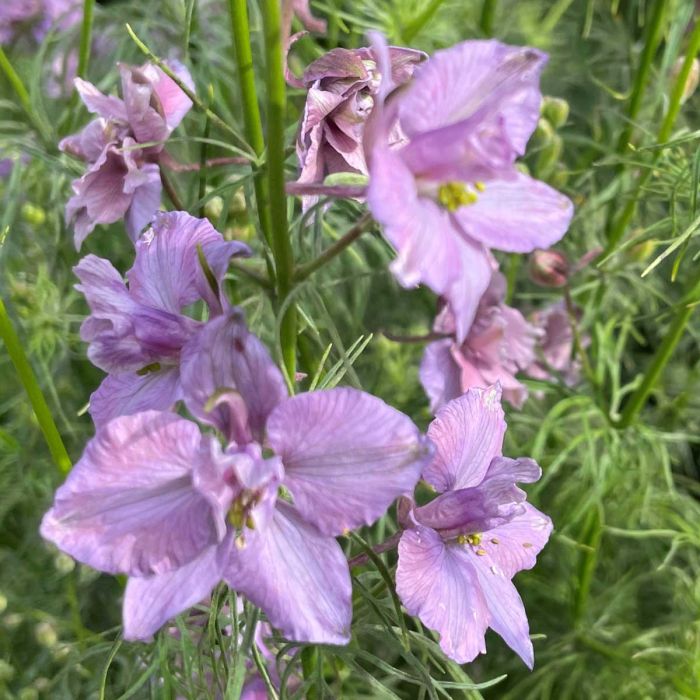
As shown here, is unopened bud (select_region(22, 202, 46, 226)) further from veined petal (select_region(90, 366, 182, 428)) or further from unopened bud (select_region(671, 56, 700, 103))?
unopened bud (select_region(671, 56, 700, 103))

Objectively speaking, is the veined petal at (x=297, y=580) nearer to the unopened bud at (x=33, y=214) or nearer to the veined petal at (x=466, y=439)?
the veined petal at (x=466, y=439)

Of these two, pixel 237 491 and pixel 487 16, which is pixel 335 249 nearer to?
pixel 237 491

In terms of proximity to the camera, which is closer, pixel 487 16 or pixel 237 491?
pixel 237 491

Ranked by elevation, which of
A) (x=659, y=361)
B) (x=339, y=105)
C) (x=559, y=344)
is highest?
(x=339, y=105)

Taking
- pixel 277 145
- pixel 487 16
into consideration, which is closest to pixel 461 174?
pixel 277 145

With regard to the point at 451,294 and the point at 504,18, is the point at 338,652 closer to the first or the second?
the point at 451,294

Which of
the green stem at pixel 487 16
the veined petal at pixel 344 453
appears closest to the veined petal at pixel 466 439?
the veined petal at pixel 344 453

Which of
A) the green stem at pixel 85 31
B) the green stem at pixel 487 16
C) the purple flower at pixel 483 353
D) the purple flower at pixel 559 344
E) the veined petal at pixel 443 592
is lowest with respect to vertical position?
the purple flower at pixel 559 344

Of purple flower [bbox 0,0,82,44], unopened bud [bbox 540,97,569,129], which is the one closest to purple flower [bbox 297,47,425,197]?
unopened bud [bbox 540,97,569,129]
